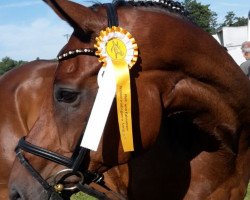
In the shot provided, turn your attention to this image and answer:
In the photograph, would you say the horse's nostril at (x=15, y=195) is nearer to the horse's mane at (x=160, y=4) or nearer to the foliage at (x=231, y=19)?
the horse's mane at (x=160, y=4)

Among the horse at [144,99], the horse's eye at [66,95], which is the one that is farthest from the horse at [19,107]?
the horse's eye at [66,95]

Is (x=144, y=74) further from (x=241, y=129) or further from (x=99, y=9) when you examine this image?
(x=241, y=129)

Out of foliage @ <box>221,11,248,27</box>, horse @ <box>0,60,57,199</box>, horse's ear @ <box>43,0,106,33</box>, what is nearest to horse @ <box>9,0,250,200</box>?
horse's ear @ <box>43,0,106,33</box>

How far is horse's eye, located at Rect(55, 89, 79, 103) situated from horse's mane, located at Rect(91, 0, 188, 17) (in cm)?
54

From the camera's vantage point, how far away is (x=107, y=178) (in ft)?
11.9

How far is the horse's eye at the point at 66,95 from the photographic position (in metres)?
2.55

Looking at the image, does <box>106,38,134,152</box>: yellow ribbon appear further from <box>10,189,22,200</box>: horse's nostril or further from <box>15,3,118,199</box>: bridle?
<box>10,189,22,200</box>: horse's nostril

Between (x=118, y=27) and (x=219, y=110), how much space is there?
861mm

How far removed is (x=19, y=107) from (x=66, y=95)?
250 centimetres

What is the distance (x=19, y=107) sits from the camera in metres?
4.93

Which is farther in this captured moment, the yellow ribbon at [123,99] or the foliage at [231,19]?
the foliage at [231,19]

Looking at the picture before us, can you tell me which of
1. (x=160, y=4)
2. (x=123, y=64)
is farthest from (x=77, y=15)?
(x=160, y=4)

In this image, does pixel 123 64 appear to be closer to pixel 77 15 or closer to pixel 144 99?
pixel 144 99

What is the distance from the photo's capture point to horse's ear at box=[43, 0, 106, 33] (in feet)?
8.00
